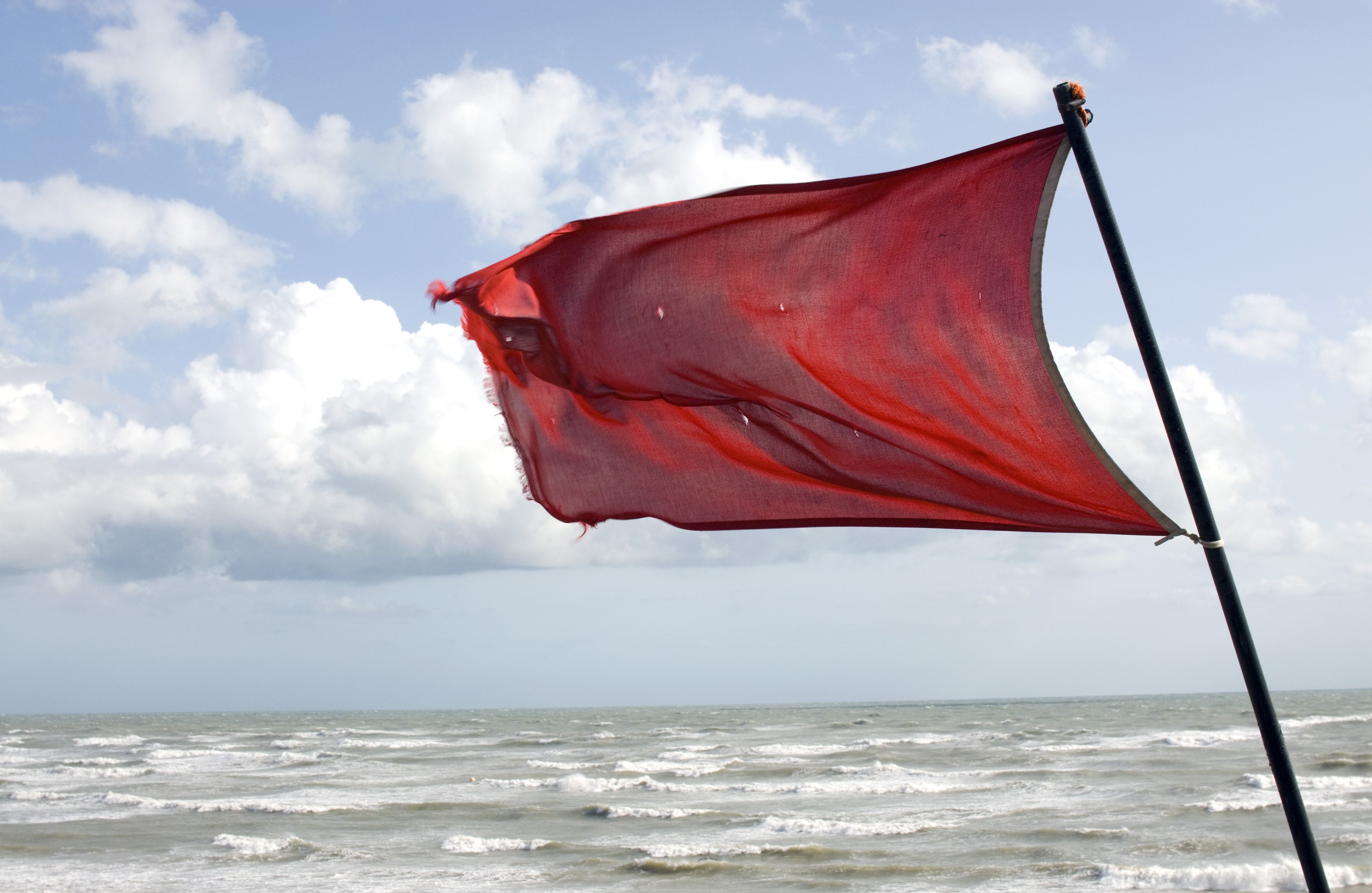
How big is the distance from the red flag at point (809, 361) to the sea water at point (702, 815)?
31.4 feet

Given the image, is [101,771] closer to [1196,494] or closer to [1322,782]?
[1322,782]

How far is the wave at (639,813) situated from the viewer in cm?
1858

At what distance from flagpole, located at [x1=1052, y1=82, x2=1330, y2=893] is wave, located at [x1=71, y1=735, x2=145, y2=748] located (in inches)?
1945

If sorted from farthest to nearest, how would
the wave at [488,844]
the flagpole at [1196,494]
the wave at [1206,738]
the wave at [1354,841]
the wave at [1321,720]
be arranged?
the wave at [1321,720]
the wave at [1206,738]
the wave at [488,844]
the wave at [1354,841]
the flagpole at [1196,494]

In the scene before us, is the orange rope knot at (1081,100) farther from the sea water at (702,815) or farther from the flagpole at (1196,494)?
the sea water at (702,815)

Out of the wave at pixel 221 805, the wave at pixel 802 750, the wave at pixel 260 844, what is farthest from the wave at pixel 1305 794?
the wave at pixel 221 805

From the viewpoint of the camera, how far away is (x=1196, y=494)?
328 cm

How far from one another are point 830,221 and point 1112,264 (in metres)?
1.19

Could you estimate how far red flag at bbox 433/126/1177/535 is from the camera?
3842 millimetres

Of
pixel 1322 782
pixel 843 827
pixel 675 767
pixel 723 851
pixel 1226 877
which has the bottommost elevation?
pixel 1322 782

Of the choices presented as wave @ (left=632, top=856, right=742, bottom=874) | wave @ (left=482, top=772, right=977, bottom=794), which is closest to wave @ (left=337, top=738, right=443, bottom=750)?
wave @ (left=482, top=772, right=977, bottom=794)

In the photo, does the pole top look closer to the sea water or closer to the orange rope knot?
the orange rope knot

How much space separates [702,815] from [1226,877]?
8546mm

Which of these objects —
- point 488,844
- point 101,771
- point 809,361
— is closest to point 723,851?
point 488,844
